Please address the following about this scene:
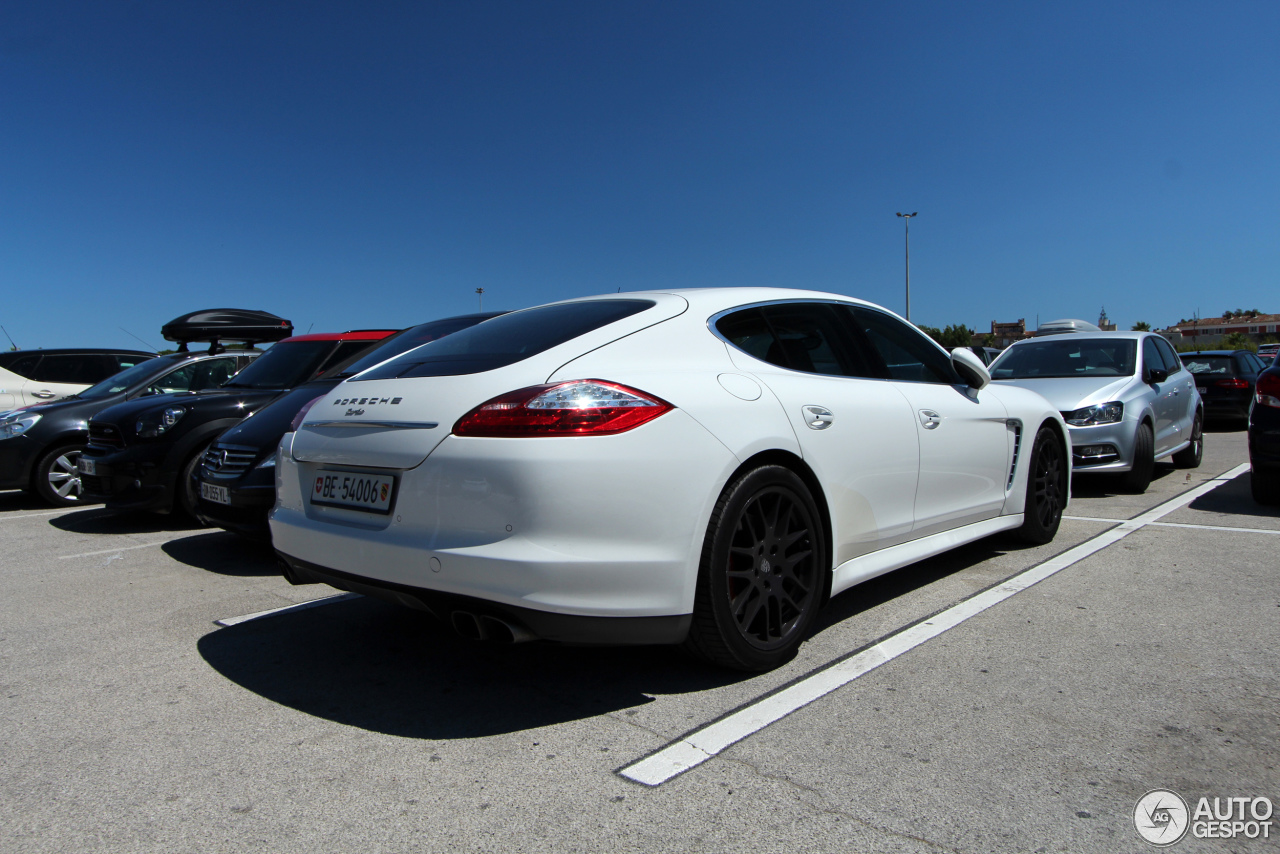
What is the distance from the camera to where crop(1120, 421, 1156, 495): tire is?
301 inches

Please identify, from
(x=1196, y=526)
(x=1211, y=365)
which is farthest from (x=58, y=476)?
(x=1211, y=365)

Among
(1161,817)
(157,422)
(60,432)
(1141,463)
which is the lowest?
(1161,817)

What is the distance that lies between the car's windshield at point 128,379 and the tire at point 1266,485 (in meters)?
9.96

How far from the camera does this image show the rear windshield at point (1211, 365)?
49.6ft

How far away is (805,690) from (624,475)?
1.07 meters

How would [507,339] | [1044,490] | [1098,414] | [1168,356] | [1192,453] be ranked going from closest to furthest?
1. [507,339]
2. [1044,490]
3. [1098,414]
4. [1168,356]
5. [1192,453]

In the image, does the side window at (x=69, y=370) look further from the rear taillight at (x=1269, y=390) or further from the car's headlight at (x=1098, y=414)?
the rear taillight at (x=1269, y=390)

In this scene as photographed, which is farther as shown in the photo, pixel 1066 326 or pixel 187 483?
pixel 1066 326

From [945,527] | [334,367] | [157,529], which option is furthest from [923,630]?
[157,529]

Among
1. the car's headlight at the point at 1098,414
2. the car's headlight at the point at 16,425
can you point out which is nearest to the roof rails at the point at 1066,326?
the car's headlight at the point at 1098,414

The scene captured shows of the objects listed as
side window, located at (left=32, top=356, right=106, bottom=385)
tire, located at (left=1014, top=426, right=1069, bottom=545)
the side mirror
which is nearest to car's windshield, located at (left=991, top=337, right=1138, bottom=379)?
tire, located at (left=1014, top=426, right=1069, bottom=545)

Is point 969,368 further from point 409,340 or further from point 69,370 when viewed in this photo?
point 69,370

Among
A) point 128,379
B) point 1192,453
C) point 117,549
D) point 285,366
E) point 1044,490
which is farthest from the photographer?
point 1192,453

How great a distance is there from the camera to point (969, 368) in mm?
4613
